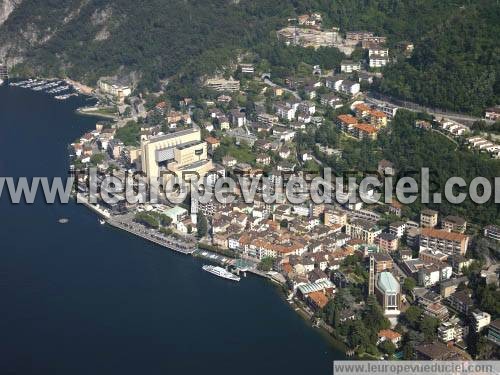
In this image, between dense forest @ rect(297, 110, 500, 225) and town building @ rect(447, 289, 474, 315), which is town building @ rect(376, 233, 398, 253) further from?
town building @ rect(447, 289, 474, 315)

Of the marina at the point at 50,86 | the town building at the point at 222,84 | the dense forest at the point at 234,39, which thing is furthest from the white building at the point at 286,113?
the marina at the point at 50,86

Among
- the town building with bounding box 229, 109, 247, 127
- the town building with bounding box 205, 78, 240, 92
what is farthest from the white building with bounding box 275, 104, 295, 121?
the town building with bounding box 205, 78, 240, 92

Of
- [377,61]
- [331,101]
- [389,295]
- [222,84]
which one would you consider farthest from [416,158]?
[222,84]

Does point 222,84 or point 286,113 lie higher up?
point 222,84

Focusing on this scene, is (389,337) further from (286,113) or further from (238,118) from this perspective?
(238,118)

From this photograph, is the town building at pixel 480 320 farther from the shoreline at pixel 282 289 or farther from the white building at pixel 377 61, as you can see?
the white building at pixel 377 61

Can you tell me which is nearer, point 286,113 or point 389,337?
point 389,337

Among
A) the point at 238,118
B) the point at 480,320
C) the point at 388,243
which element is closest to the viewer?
the point at 480,320
